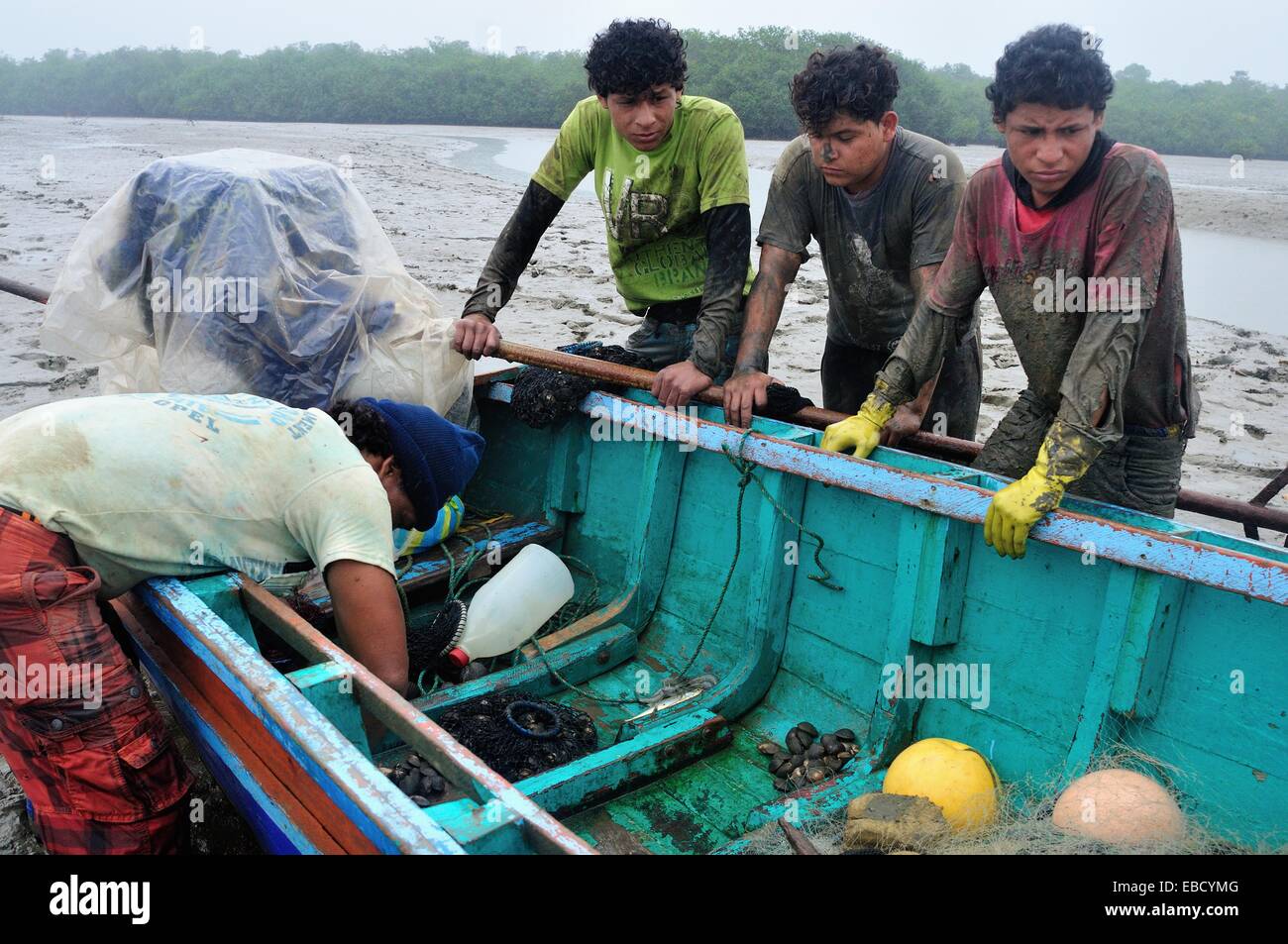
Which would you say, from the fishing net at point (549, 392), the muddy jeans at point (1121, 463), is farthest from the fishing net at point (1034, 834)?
the fishing net at point (549, 392)

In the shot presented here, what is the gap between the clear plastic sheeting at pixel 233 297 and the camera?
3.72 metres

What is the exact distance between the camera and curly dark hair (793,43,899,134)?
325 cm

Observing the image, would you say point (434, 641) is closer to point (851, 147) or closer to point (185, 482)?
point (185, 482)

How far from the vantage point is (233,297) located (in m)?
3.72

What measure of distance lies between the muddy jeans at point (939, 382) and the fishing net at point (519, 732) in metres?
1.83

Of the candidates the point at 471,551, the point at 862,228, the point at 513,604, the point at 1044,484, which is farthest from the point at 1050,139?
the point at 471,551

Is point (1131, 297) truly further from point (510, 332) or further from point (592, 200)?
point (592, 200)

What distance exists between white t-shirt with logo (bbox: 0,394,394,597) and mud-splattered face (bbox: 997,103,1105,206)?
1.80 meters

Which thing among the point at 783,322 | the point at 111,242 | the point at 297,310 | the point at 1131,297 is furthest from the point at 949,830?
the point at 783,322

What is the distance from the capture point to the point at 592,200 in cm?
1791

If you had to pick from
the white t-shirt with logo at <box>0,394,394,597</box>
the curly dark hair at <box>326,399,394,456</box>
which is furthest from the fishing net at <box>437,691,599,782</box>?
the curly dark hair at <box>326,399,394,456</box>

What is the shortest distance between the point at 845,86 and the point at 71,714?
2794 millimetres

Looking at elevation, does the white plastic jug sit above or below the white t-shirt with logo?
below

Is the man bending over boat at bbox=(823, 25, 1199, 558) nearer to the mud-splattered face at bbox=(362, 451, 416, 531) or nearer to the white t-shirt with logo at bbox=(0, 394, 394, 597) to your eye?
the mud-splattered face at bbox=(362, 451, 416, 531)
